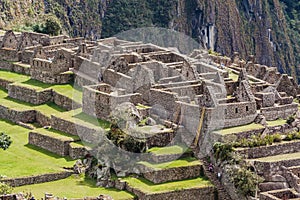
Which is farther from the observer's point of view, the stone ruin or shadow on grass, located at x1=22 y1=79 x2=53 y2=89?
shadow on grass, located at x1=22 y1=79 x2=53 y2=89

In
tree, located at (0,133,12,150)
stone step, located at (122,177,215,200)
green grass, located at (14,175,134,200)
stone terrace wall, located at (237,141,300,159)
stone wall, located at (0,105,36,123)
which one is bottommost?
green grass, located at (14,175,134,200)

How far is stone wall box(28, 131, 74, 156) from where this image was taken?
4997cm

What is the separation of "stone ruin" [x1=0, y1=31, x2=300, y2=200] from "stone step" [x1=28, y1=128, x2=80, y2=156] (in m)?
2.05

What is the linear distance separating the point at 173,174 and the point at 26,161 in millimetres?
7553

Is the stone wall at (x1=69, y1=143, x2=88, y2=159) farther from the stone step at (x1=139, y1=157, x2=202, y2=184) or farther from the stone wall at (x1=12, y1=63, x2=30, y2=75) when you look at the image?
the stone wall at (x1=12, y1=63, x2=30, y2=75)

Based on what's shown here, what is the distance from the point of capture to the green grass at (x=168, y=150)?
4712 centimetres

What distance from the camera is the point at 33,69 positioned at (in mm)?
61812

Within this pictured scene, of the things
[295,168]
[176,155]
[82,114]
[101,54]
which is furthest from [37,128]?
[295,168]

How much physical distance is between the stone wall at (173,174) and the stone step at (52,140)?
5278mm

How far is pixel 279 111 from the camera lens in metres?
51.2

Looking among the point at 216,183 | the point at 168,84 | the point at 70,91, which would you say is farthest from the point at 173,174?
the point at 70,91

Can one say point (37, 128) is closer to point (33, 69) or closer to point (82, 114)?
point (82, 114)

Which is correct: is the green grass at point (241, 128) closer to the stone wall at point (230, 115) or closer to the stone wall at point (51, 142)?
the stone wall at point (230, 115)

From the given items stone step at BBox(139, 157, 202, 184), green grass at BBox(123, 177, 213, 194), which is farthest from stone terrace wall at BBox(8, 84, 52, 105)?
green grass at BBox(123, 177, 213, 194)
